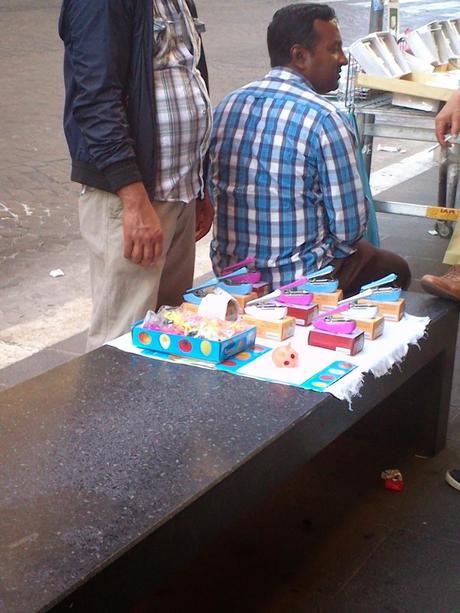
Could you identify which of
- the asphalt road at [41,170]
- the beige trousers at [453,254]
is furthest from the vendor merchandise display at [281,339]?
the asphalt road at [41,170]

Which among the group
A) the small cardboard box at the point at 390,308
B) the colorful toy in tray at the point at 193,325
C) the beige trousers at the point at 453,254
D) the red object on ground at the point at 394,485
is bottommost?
the red object on ground at the point at 394,485

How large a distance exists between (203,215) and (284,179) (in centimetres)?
33

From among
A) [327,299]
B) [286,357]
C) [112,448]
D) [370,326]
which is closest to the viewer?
[112,448]

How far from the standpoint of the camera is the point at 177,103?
282cm

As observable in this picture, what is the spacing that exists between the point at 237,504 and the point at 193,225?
1283mm

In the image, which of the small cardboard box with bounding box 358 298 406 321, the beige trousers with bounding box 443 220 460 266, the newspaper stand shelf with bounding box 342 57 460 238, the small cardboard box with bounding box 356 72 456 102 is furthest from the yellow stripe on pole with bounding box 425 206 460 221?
the small cardboard box with bounding box 358 298 406 321

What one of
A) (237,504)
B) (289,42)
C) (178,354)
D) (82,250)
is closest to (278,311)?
(178,354)

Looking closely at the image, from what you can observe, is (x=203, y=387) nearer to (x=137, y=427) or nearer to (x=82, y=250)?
(x=137, y=427)

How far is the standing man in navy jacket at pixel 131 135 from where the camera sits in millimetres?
2666

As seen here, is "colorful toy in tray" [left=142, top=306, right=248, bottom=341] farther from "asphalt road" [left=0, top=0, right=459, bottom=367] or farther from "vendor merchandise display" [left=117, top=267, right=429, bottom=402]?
"asphalt road" [left=0, top=0, right=459, bottom=367]

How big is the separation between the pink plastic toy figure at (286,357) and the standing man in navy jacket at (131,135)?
20.7 inches

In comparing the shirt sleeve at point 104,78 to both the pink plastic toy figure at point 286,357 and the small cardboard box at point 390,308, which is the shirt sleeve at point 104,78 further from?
the small cardboard box at point 390,308

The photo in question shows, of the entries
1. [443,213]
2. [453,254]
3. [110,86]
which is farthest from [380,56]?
[110,86]

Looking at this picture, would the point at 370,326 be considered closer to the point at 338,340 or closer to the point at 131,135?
the point at 338,340
